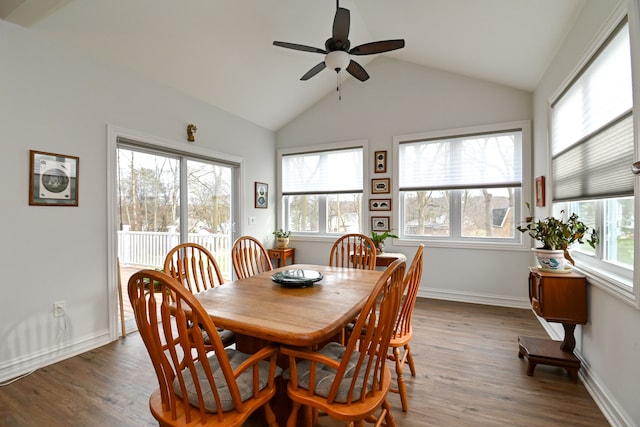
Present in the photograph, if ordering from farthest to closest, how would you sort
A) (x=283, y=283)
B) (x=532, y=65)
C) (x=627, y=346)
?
1. (x=532, y=65)
2. (x=283, y=283)
3. (x=627, y=346)

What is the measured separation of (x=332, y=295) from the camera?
1773mm

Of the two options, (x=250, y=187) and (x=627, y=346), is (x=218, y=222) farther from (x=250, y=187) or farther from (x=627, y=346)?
(x=627, y=346)

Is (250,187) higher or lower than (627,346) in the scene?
higher

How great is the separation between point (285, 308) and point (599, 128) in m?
2.35

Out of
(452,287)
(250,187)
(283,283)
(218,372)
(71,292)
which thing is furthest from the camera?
(250,187)

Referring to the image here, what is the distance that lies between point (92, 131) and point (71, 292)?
1.42 metres

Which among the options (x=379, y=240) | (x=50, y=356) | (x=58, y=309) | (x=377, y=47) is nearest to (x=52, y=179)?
(x=58, y=309)

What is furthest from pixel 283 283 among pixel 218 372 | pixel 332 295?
pixel 218 372

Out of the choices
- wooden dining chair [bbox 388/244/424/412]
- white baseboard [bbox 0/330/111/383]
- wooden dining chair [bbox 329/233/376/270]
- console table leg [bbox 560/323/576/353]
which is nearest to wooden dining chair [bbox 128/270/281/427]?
wooden dining chair [bbox 388/244/424/412]

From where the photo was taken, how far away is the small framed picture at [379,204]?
4339 millimetres

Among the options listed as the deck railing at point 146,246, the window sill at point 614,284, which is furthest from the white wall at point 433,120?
the deck railing at point 146,246

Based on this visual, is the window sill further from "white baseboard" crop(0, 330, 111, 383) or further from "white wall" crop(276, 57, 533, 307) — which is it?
"white baseboard" crop(0, 330, 111, 383)

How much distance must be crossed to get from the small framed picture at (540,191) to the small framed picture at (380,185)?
5.77 ft

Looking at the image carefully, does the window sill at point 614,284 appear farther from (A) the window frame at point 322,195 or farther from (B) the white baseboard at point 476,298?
(A) the window frame at point 322,195
